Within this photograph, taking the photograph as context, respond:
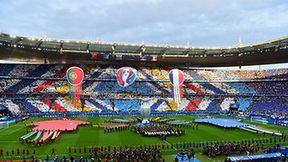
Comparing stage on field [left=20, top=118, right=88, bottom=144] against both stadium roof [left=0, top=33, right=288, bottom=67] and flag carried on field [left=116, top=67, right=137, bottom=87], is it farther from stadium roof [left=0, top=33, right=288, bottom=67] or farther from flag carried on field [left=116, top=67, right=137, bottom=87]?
stadium roof [left=0, top=33, right=288, bottom=67]

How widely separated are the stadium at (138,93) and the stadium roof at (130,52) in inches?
8.3

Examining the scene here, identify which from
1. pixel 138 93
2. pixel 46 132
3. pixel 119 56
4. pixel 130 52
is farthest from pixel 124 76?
pixel 130 52

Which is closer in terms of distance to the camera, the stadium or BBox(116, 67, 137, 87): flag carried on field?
the stadium

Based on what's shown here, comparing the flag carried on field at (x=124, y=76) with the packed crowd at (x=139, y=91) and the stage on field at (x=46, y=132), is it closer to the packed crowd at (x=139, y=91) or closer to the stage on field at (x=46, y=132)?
the stage on field at (x=46, y=132)

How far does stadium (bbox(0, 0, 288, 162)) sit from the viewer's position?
37.1m

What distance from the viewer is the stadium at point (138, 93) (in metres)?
37.1

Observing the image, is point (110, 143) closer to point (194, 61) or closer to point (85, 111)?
point (85, 111)

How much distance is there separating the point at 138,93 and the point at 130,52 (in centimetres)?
1014

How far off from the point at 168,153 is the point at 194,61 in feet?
189

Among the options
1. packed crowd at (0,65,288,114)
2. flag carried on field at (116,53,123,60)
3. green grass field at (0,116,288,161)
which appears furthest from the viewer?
flag carried on field at (116,53,123,60)

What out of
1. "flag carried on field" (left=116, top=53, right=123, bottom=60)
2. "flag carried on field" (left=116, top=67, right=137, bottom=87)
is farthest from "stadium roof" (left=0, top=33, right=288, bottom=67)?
"flag carried on field" (left=116, top=67, right=137, bottom=87)

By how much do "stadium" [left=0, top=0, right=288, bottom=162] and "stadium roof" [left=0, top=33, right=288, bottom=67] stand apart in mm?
210

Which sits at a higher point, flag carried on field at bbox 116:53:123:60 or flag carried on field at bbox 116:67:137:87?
flag carried on field at bbox 116:53:123:60

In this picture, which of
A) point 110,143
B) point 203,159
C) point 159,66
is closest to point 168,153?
point 203,159
